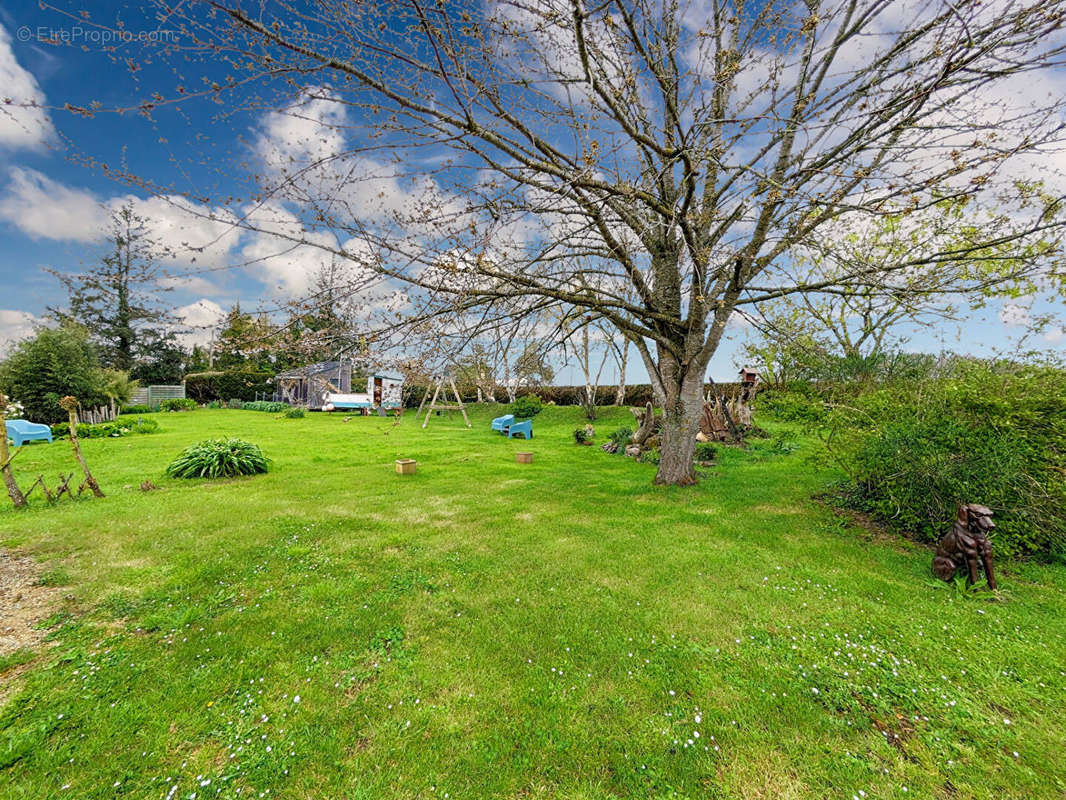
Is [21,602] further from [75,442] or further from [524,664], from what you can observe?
[524,664]

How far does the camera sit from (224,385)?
33062 millimetres

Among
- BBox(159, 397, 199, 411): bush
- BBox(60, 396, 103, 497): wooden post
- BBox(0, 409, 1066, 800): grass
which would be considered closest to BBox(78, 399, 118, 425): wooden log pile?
BBox(159, 397, 199, 411): bush

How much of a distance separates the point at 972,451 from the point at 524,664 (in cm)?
575

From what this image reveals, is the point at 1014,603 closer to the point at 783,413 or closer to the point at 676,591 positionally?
the point at 676,591

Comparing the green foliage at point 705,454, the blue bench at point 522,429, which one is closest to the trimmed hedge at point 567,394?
the blue bench at point 522,429

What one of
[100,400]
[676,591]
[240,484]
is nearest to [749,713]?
[676,591]

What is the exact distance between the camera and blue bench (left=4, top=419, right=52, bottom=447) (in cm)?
1215

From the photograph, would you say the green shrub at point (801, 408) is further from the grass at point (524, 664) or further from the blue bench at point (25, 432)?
the blue bench at point (25, 432)

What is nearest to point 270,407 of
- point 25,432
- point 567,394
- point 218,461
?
point 25,432

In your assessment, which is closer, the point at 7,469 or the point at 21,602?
the point at 21,602

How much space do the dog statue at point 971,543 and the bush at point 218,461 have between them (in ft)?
39.3

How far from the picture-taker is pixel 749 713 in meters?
2.50

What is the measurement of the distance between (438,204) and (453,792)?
560 cm

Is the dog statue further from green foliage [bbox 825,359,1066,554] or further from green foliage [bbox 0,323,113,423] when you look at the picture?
green foliage [bbox 0,323,113,423]
